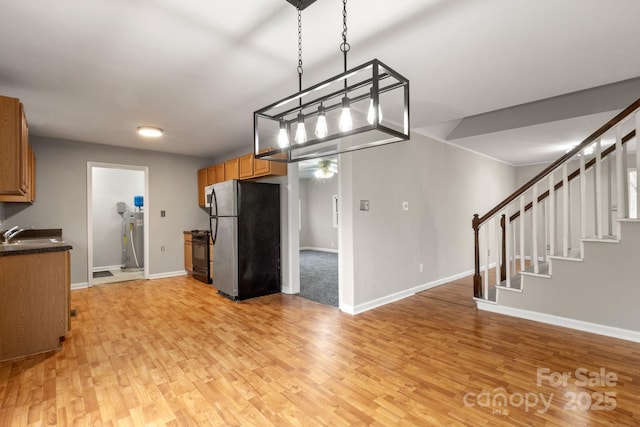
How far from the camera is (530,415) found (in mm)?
1736

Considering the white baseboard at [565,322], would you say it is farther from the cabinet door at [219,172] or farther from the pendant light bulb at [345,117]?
the cabinet door at [219,172]

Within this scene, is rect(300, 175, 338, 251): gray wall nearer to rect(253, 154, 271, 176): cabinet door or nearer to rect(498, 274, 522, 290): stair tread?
rect(253, 154, 271, 176): cabinet door

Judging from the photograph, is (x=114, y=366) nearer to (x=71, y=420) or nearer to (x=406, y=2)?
(x=71, y=420)

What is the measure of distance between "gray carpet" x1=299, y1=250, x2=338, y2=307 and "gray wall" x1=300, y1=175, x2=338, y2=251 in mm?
1398

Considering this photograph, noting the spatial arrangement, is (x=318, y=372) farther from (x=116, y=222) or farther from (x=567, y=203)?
(x=116, y=222)

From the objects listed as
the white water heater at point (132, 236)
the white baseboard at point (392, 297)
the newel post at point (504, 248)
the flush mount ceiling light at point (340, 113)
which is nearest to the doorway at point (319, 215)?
the white baseboard at point (392, 297)

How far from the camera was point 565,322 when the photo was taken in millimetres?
3096

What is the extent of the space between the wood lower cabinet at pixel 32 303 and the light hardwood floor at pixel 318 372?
152 mm

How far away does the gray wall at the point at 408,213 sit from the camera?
12.0 ft

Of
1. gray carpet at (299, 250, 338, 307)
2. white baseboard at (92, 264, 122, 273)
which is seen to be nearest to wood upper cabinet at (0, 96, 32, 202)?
gray carpet at (299, 250, 338, 307)

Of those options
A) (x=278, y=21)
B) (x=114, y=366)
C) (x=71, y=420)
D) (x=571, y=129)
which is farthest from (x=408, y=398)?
(x=571, y=129)

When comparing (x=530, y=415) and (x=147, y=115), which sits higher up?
(x=147, y=115)

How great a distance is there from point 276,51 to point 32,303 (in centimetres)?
294

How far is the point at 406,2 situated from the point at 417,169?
296cm
